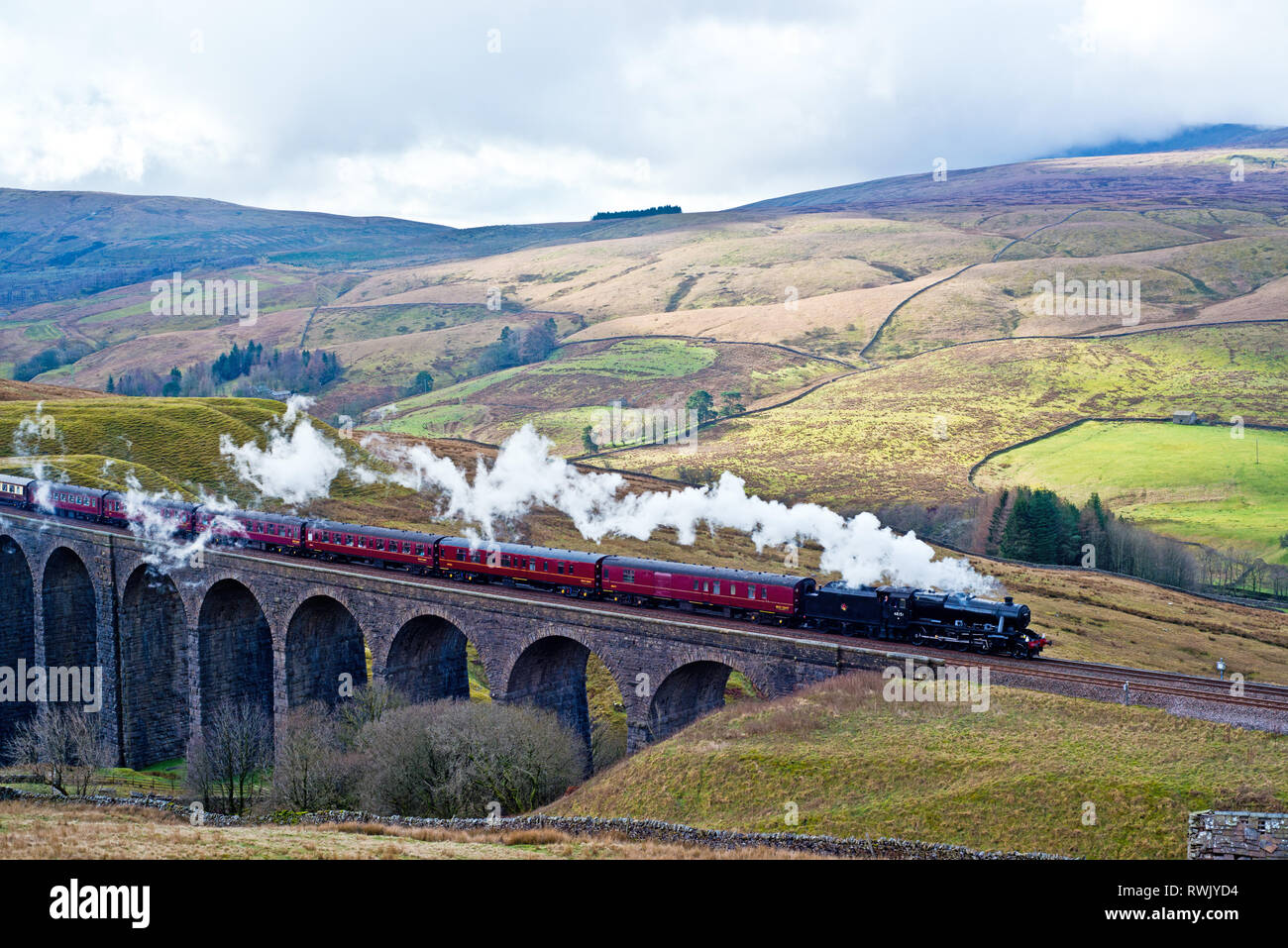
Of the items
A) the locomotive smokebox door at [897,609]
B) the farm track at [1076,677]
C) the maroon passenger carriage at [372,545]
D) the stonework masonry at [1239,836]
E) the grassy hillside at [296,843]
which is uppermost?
the maroon passenger carriage at [372,545]

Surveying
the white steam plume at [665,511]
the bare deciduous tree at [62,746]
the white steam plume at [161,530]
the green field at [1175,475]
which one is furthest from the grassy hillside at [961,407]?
the bare deciduous tree at [62,746]

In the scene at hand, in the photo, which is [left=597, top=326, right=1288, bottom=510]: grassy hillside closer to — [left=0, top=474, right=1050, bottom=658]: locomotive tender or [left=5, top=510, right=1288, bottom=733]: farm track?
[left=0, top=474, right=1050, bottom=658]: locomotive tender

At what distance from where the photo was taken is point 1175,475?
4914 inches

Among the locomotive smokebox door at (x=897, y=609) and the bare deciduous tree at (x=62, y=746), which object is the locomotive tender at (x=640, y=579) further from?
the bare deciduous tree at (x=62, y=746)

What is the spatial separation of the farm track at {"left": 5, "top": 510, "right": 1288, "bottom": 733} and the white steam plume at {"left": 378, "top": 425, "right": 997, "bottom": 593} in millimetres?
7434

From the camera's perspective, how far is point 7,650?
202ft

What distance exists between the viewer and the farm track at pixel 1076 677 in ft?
105

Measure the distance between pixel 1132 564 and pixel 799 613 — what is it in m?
69.9

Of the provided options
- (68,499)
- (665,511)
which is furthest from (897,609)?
(68,499)

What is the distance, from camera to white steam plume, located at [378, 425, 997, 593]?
49.5m

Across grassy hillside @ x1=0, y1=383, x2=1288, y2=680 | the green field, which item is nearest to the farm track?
grassy hillside @ x1=0, y1=383, x2=1288, y2=680

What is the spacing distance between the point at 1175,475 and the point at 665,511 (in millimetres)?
81804

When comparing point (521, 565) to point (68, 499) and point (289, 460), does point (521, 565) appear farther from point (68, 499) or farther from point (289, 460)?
point (289, 460)

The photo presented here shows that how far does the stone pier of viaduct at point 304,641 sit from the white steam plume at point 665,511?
389 inches
